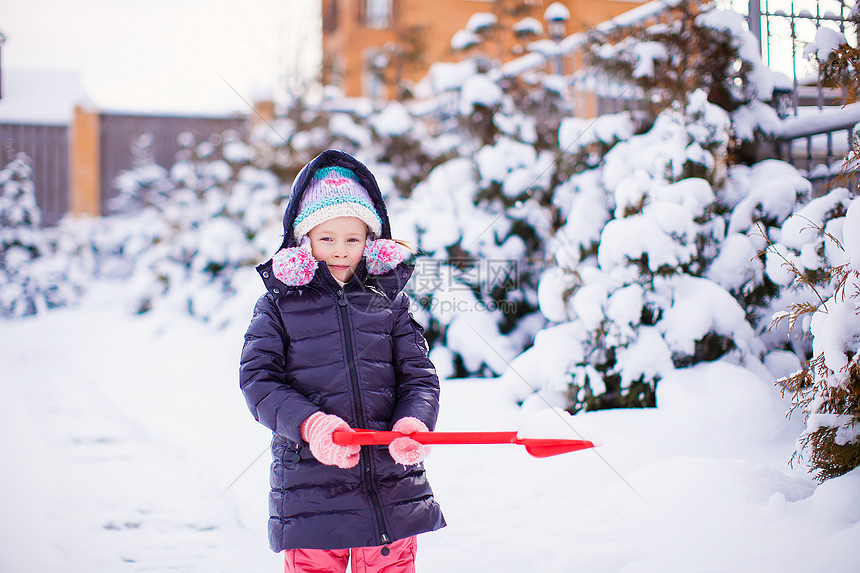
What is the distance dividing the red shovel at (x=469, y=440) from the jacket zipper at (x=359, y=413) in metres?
0.20

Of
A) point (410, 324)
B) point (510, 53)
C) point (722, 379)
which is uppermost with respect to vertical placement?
point (510, 53)

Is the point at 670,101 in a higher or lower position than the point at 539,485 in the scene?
higher

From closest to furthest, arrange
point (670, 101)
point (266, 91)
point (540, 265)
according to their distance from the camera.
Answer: point (670, 101) < point (540, 265) < point (266, 91)

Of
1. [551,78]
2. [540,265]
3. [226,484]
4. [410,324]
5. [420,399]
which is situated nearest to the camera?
[420,399]

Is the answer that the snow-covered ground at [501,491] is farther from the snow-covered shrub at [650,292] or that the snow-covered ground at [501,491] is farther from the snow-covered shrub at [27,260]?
the snow-covered shrub at [27,260]

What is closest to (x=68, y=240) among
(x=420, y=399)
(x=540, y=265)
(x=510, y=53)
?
(x=510, y=53)

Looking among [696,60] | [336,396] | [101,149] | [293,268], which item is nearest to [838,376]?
[336,396]

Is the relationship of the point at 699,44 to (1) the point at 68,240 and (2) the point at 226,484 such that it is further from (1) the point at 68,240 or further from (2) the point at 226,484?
(1) the point at 68,240

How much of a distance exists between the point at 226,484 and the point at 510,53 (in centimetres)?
442

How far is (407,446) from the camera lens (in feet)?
5.09

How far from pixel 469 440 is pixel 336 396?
0.40 metres

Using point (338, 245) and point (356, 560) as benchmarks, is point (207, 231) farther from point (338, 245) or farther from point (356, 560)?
point (356, 560)

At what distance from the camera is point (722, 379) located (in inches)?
118

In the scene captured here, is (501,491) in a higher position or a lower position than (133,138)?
lower
